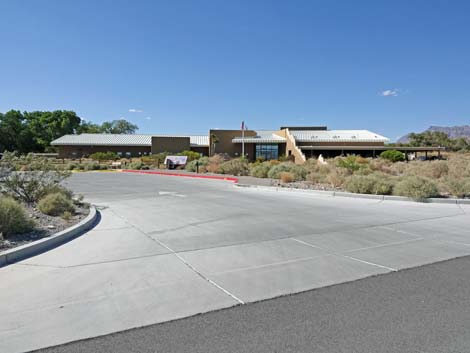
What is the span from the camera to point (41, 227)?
23.4ft

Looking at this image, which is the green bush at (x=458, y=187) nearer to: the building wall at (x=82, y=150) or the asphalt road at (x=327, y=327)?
the asphalt road at (x=327, y=327)

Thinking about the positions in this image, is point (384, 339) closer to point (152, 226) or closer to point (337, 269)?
point (337, 269)

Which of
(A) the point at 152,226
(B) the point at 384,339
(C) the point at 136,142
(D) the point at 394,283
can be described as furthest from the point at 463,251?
(C) the point at 136,142

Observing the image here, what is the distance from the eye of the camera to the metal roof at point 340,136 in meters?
52.6

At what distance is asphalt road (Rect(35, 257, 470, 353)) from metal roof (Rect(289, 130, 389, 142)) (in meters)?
49.8

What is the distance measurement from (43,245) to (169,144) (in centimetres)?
5446

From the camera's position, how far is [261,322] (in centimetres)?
336

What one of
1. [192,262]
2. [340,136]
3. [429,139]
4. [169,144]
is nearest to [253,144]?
[340,136]

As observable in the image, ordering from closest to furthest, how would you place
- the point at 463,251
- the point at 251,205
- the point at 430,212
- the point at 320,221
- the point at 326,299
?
the point at 326,299 < the point at 463,251 < the point at 320,221 < the point at 430,212 < the point at 251,205

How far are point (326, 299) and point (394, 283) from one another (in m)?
1.18

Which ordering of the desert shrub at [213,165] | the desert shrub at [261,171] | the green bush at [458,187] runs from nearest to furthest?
the green bush at [458,187], the desert shrub at [261,171], the desert shrub at [213,165]

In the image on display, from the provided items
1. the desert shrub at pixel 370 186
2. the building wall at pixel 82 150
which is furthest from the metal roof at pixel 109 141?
the desert shrub at pixel 370 186

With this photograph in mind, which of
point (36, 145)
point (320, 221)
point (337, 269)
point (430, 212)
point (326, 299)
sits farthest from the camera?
point (36, 145)

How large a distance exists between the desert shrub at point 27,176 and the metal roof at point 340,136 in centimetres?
4567
